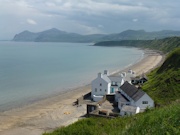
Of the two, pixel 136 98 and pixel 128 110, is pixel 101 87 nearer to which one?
pixel 136 98

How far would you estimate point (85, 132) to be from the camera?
13391mm

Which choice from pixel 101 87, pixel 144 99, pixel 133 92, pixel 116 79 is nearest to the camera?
pixel 144 99

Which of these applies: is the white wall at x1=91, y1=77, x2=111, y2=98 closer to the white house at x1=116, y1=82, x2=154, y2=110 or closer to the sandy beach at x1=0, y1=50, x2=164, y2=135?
the sandy beach at x1=0, y1=50, x2=164, y2=135

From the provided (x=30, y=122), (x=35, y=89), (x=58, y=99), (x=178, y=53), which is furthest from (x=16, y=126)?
(x=178, y=53)

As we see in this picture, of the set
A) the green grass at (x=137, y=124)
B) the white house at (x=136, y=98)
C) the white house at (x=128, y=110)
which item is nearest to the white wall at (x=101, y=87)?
the white house at (x=136, y=98)

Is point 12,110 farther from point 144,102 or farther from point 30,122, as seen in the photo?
point 144,102

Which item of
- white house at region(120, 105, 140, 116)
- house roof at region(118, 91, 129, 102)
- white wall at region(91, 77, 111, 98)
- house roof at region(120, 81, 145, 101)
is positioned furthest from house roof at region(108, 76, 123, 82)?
white house at region(120, 105, 140, 116)

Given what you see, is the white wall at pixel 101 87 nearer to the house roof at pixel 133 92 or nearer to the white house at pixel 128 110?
the house roof at pixel 133 92

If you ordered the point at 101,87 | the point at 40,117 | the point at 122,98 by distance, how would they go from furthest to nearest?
the point at 101,87
the point at 122,98
the point at 40,117

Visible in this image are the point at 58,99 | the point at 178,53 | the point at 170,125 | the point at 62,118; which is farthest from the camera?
the point at 178,53

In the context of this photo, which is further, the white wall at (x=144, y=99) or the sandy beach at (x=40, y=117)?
the white wall at (x=144, y=99)

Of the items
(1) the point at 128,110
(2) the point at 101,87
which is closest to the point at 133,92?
(1) the point at 128,110

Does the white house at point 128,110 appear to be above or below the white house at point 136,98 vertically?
below

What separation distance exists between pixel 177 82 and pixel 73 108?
1800 cm
